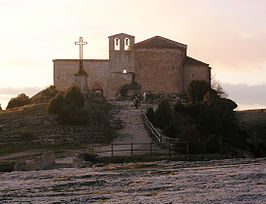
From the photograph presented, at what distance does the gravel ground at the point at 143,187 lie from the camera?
32.5 ft

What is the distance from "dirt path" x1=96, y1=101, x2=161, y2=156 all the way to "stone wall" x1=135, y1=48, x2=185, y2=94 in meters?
11.0

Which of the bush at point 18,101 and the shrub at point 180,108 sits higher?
the bush at point 18,101

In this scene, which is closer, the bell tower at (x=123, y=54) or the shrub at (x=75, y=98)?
the shrub at (x=75, y=98)

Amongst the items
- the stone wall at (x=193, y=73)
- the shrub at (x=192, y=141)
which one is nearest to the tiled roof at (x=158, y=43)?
the stone wall at (x=193, y=73)

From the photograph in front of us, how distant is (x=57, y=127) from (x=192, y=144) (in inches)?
465

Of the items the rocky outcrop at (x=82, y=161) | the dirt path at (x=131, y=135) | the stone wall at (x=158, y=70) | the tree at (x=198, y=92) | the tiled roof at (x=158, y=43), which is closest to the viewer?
the rocky outcrop at (x=82, y=161)

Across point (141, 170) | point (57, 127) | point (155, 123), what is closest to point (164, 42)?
point (155, 123)

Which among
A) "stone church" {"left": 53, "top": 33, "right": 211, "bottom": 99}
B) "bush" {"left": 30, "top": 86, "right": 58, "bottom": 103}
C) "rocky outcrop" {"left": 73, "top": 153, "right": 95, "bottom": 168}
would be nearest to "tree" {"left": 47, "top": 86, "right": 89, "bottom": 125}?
"bush" {"left": 30, "top": 86, "right": 58, "bottom": 103}

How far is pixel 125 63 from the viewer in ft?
190

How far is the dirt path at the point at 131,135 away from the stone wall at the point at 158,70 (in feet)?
35.9

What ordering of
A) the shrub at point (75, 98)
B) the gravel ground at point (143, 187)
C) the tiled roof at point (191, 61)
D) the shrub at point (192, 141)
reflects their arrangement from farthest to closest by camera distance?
the tiled roof at point (191, 61) < the shrub at point (75, 98) < the shrub at point (192, 141) < the gravel ground at point (143, 187)

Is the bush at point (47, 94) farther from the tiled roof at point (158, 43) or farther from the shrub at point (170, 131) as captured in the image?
the shrub at point (170, 131)

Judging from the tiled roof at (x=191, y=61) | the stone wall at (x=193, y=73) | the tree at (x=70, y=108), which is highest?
the tiled roof at (x=191, y=61)

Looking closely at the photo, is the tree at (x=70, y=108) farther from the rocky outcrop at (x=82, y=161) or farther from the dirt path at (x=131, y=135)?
the rocky outcrop at (x=82, y=161)
